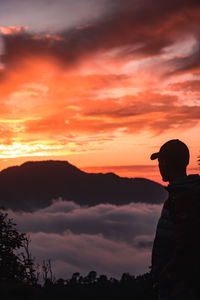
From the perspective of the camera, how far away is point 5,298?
4.18 metres

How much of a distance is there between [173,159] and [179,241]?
109 centimetres

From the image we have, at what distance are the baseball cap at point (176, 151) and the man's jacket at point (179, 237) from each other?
35 cm

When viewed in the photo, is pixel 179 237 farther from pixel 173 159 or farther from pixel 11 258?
pixel 11 258

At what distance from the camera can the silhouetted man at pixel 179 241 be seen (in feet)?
13.6

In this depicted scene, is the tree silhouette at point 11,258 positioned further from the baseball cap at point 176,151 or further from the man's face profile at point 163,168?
the baseball cap at point 176,151

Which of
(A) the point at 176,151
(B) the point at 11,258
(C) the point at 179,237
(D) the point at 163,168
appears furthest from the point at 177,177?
(B) the point at 11,258

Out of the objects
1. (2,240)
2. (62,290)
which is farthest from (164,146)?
(62,290)

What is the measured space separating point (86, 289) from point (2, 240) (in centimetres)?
14218

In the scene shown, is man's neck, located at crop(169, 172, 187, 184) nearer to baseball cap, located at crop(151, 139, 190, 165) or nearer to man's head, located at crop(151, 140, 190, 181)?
→ man's head, located at crop(151, 140, 190, 181)

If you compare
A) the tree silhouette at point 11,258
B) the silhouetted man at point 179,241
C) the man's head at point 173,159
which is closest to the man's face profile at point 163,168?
the man's head at point 173,159

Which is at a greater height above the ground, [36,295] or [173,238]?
[173,238]

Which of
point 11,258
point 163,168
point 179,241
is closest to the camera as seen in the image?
point 179,241

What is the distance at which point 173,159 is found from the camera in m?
4.78

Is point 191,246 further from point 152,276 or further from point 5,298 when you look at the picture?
point 5,298
